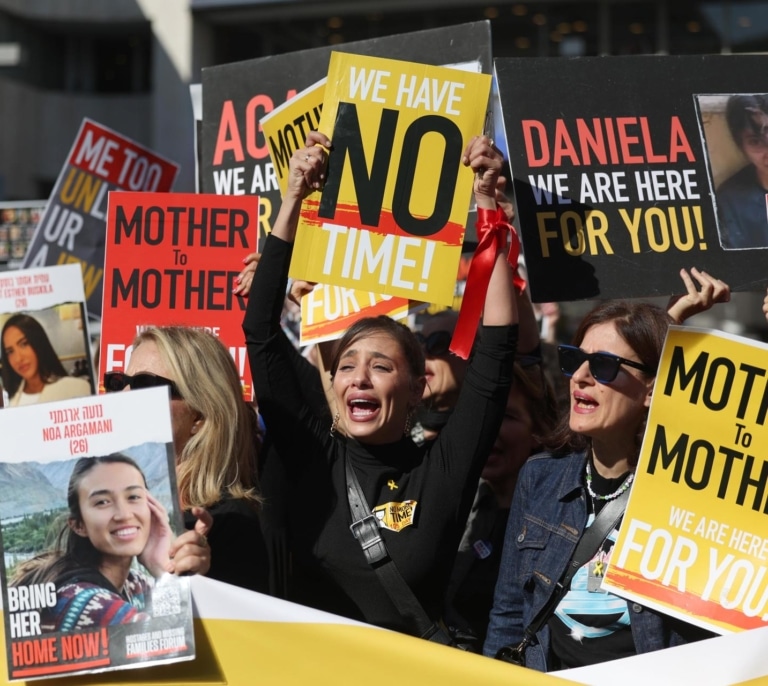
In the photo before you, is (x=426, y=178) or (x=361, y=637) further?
(x=426, y=178)

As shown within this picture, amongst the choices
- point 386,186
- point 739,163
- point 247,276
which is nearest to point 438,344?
point 247,276

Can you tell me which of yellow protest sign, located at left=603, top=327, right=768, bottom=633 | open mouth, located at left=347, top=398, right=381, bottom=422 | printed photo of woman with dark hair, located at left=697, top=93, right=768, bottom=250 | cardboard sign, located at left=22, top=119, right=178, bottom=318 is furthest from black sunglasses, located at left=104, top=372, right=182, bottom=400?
cardboard sign, located at left=22, top=119, right=178, bottom=318

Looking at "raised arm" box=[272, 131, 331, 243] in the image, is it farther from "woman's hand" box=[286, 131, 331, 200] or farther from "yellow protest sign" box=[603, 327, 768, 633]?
"yellow protest sign" box=[603, 327, 768, 633]

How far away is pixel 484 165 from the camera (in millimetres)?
3428

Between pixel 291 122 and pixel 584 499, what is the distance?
187 cm

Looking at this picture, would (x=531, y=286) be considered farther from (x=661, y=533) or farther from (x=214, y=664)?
(x=214, y=664)

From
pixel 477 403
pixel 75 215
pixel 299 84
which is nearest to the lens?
pixel 477 403

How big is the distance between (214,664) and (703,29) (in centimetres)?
1893

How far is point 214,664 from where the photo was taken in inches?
109

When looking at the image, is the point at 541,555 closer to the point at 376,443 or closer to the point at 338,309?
the point at 376,443

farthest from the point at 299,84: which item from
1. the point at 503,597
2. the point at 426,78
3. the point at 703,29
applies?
the point at 703,29

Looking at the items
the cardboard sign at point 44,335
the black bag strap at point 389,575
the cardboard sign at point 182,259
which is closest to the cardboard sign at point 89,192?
the cardboard sign at point 44,335

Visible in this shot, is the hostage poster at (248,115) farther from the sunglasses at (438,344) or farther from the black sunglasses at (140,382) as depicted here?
the black sunglasses at (140,382)

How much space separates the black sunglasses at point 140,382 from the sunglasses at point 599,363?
1058 mm
